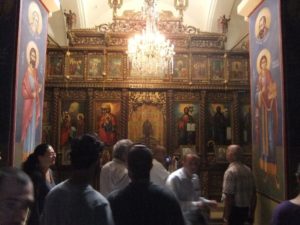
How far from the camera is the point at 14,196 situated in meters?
1.25

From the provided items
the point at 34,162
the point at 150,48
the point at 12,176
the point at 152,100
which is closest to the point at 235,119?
the point at 152,100

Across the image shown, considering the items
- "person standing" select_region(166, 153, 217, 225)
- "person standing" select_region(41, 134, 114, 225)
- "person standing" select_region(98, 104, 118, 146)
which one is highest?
"person standing" select_region(98, 104, 118, 146)

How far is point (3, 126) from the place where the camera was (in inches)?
167

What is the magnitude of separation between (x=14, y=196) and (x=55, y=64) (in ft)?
34.2

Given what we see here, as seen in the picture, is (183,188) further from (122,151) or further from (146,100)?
(146,100)

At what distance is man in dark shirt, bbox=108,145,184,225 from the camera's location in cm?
217

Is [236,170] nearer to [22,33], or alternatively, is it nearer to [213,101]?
[22,33]

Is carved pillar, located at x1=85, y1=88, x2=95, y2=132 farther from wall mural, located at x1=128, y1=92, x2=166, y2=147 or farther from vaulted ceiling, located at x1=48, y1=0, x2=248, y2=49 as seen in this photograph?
vaulted ceiling, located at x1=48, y1=0, x2=248, y2=49

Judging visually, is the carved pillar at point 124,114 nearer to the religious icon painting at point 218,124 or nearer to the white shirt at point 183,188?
the religious icon painting at point 218,124

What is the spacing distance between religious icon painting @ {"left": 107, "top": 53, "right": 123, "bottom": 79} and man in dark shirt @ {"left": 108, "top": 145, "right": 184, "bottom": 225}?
364 inches

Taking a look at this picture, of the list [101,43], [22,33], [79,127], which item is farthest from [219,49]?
[22,33]

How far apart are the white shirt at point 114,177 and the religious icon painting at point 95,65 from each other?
7609 mm

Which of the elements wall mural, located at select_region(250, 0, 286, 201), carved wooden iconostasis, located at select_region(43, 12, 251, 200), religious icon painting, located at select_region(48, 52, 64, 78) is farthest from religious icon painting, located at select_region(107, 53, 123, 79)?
wall mural, located at select_region(250, 0, 286, 201)

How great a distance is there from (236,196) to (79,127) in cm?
703
